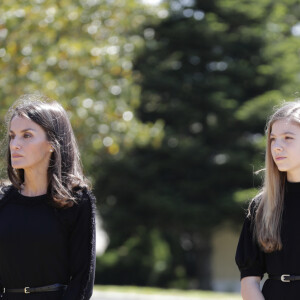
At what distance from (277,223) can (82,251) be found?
1.04 meters

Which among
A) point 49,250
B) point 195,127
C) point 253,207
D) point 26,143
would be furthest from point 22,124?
point 195,127

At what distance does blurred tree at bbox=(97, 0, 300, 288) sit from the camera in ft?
74.1

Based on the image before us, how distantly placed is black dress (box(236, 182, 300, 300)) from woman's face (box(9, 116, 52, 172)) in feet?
3.93

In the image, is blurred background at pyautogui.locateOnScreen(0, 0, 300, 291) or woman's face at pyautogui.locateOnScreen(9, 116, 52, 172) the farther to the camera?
blurred background at pyautogui.locateOnScreen(0, 0, 300, 291)

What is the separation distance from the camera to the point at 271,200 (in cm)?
404

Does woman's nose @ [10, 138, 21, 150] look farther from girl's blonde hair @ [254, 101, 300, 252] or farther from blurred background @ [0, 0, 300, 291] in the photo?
blurred background @ [0, 0, 300, 291]

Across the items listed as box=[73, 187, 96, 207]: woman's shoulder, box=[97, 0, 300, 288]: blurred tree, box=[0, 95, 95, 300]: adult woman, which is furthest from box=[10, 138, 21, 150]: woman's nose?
box=[97, 0, 300, 288]: blurred tree

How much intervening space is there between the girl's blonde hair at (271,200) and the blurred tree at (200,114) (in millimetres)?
17900

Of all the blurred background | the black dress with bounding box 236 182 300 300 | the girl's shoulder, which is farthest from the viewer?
the blurred background

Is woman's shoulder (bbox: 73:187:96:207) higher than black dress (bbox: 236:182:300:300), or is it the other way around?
woman's shoulder (bbox: 73:187:96:207)

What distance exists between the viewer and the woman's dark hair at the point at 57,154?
12.8ft

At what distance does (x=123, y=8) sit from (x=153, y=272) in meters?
11.8

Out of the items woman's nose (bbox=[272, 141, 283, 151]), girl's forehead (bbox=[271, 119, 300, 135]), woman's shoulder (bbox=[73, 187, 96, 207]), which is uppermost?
girl's forehead (bbox=[271, 119, 300, 135])

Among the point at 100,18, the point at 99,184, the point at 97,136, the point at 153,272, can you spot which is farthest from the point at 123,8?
the point at 153,272
